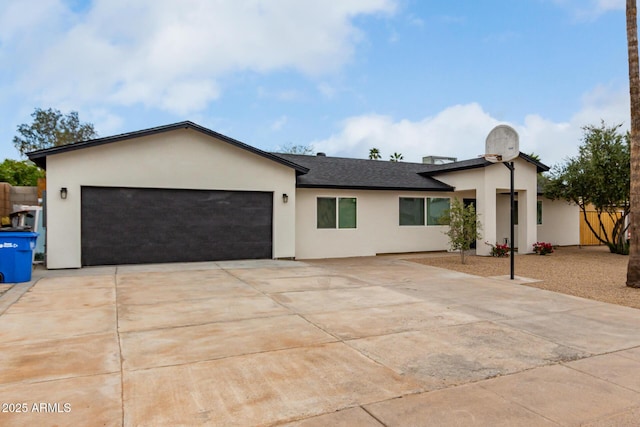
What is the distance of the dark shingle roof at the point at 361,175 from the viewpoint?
14.2 meters

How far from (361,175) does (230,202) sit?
18.3 ft

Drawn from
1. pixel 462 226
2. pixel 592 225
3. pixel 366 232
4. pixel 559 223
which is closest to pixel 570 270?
pixel 462 226

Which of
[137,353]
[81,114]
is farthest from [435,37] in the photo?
[81,114]

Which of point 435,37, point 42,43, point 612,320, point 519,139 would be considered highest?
point 42,43

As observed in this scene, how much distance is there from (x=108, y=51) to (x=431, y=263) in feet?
53.4

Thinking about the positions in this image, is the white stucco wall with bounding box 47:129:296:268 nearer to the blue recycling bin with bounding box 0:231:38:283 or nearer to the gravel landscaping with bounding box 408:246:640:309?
the blue recycling bin with bounding box 0:231:38:283

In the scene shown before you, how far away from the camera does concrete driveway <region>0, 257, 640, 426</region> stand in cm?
313

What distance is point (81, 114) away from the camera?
120ft

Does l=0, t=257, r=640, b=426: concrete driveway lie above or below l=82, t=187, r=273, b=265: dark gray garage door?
below

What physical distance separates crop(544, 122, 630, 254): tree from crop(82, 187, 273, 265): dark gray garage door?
12.1m

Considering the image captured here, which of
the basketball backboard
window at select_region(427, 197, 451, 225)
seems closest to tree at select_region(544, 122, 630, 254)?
window at select_region(427, 197, 451, 225)

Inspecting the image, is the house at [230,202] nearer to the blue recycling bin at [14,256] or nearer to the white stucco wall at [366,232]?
the white stucco wall at [366,232]

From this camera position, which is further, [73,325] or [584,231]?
[584,231]

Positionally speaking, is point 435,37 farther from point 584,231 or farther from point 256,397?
point 256,397
